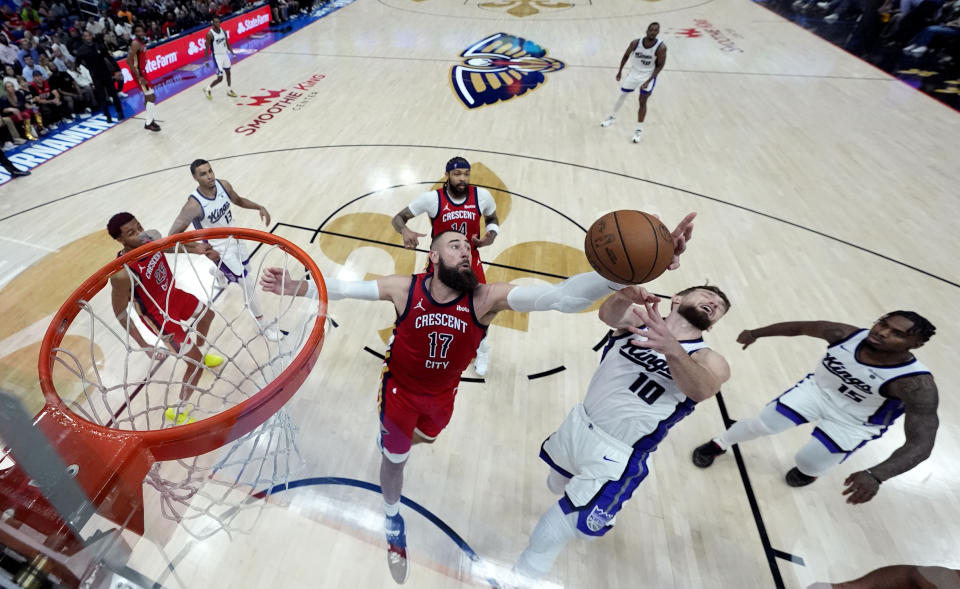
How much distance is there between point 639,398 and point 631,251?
0.86m

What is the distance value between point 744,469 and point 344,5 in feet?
60.3

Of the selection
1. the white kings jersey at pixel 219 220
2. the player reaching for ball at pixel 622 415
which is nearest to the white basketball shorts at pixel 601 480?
the player reaching for ball at pixel 622 415

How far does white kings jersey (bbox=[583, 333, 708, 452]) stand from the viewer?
2136 mm

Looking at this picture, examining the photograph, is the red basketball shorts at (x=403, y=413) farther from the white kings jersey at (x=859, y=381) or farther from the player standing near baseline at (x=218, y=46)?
the player standing near baseline at (x=218, y=46)

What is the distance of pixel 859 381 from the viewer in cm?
251

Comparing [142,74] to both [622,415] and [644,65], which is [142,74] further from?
[622,415]

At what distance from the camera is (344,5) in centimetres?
1569

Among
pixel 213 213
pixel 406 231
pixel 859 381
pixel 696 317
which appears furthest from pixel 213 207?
pixel 859 381

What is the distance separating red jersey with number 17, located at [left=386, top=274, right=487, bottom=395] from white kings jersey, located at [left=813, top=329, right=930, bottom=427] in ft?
7.10

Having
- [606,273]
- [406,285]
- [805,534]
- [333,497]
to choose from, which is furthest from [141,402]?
[805,534]

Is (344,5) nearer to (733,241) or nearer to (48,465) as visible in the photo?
(733,241)

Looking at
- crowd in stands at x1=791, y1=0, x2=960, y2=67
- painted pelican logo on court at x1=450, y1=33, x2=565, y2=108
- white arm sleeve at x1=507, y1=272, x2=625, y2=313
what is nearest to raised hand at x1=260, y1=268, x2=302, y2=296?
white arm sleeve at x1=507, y1=272, x2=625, y2=313

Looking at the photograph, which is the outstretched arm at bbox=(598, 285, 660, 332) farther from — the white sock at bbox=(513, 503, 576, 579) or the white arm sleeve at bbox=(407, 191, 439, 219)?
the white arm sleeve at bbox=(407, 191, 439, 219)

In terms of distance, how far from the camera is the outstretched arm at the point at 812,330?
2682mm
